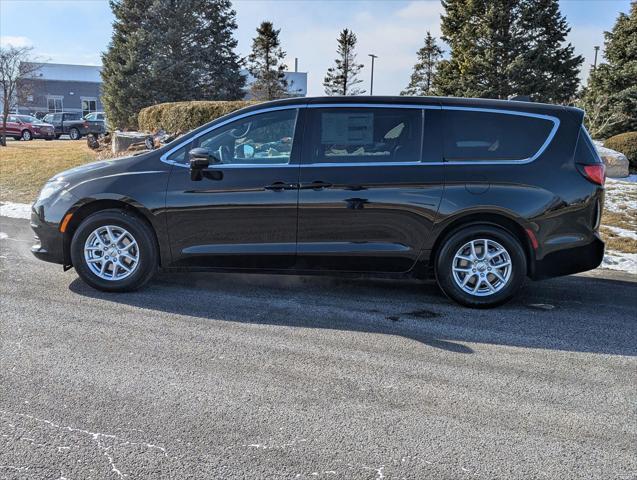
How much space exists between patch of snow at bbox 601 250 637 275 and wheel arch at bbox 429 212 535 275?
7.88 feet

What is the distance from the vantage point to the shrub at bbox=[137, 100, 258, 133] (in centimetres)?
1686

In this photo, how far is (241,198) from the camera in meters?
5.23

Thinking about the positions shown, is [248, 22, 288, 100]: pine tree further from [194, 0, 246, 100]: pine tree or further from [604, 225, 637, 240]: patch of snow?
[604, 225, 637, 240]: patch of snow

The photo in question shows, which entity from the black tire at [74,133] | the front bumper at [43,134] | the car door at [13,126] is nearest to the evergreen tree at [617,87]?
the black tire at [74,133]

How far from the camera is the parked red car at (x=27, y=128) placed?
34.0 m

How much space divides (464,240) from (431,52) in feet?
147

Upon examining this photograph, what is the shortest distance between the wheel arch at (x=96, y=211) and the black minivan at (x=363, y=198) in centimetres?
2

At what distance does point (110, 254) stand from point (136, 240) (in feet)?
0.99

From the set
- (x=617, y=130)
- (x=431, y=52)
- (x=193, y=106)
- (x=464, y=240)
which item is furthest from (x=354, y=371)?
(x=431, y=52)

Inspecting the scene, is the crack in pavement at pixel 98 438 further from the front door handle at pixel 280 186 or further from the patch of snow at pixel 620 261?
the patch of snow at pixel 620 261

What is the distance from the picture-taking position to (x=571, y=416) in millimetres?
3354

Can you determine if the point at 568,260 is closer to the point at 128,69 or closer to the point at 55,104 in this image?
the point at 128,69

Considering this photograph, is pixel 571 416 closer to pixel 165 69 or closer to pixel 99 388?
pixel 99 388

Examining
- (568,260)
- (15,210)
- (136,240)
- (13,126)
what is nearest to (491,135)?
(568,260)
